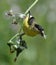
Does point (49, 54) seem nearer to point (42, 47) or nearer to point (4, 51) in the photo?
point (42, 47)

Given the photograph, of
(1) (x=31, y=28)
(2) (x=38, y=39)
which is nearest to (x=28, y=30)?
(1) (x=31, y=28)

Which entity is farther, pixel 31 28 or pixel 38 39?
pixel 38 39

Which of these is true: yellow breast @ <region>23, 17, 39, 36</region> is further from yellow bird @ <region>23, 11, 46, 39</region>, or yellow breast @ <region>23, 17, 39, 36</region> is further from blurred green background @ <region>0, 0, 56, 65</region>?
blurred green background @ <region>0, 0, 56, 65</region>

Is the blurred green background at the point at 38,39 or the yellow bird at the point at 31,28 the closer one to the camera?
the yellow bird at the point at 31,28

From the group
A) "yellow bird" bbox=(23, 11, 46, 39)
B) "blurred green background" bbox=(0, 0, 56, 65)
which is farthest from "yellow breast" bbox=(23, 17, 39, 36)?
"blurred green background" bbox=(0, 0, 56, 65)

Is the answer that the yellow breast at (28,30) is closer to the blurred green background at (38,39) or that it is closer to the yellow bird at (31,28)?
the yellow bird at (31,28)

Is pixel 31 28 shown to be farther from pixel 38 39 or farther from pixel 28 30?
pixel 38 39

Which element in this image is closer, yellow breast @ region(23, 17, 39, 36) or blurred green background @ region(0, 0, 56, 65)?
yellow breast @ region(23, 17, 39, 36)

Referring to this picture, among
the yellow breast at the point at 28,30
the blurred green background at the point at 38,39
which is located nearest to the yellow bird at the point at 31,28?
the yellow breast at the point at 28,30

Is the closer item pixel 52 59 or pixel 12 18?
pixel 12 18

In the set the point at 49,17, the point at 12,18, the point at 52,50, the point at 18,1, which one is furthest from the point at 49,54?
the point at 12,18

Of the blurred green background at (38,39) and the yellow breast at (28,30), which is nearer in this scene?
the yellow breast at (28,30)
